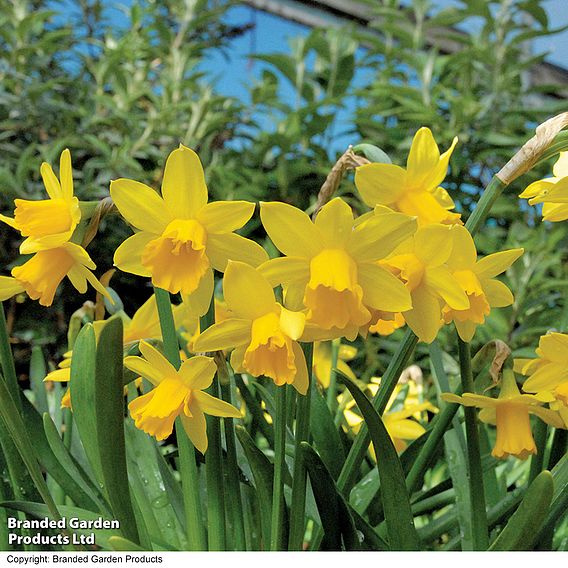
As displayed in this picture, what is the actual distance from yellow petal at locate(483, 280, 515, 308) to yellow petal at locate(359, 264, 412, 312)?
0.32ft

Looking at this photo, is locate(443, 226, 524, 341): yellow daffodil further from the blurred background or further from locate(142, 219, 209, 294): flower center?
the blurred background

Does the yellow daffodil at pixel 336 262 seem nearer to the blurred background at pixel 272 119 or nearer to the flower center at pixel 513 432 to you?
the flower center at pixel 513 432

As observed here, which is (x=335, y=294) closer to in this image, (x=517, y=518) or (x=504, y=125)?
(x=517, y=518)

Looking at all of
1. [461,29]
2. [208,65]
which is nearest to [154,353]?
[208,65]

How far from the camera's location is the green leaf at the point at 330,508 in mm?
425

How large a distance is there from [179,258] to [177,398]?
0.08m

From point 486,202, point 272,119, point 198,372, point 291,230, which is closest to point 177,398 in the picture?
point 198,372

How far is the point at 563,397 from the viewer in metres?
0.40

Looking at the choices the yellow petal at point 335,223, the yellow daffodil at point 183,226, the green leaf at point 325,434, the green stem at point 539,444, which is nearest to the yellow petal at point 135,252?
the yellow daffodil at point 183,226

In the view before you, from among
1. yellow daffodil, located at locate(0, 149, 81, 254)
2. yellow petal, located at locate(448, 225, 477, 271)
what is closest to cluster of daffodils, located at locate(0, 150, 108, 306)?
yellow daffodil, located at locate(0, 149, 81, 254)

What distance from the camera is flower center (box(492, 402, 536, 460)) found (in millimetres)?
470

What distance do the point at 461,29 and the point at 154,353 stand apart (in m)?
2.96

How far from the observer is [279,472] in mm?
421

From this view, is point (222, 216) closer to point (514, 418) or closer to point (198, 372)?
point (198, 372)
